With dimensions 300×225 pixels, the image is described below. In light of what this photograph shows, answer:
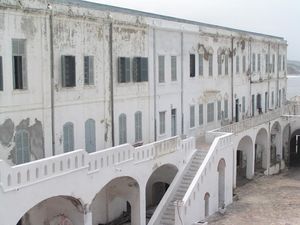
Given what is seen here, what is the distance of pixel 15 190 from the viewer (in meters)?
14.2

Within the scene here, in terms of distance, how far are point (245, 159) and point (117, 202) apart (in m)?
14.4

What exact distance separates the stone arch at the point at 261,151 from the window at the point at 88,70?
19472mm

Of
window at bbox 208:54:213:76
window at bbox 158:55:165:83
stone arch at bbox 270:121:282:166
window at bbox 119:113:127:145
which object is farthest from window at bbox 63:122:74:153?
stone arch at bbox 270:121:282:166

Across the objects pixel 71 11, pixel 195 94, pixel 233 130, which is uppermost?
pixel 71 11

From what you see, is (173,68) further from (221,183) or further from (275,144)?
(275,144)

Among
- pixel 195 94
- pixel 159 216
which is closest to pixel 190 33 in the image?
pixel 195 94

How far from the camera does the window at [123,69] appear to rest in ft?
71.9

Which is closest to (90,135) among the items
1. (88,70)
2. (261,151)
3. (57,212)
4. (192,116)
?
(88,70)

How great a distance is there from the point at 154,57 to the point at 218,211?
8.77 metres

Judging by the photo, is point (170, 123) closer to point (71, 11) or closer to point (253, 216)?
point (253, 216)

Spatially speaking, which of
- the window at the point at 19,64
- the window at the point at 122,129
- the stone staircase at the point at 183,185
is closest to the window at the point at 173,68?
the stone staircase at the point at 183,185

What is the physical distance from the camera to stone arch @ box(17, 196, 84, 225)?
17469 millimetres

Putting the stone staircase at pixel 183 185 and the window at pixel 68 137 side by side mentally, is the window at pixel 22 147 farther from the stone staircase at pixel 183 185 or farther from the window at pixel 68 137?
the stone staircase at pixel 183 185

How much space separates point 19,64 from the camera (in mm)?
17156
